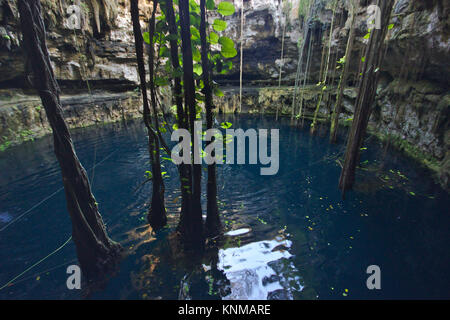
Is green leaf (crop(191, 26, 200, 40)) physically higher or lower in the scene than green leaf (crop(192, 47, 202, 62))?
higher

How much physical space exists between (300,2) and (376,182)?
14.5 m

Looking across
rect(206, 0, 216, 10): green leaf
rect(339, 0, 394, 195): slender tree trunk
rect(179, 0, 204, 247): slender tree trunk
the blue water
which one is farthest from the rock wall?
rect(339, 0, 394, 195): slender tree trunk

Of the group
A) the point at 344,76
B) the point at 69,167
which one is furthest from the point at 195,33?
the point at 344,76

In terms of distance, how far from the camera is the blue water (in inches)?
98.3

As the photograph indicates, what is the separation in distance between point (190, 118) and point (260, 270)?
2152 mm

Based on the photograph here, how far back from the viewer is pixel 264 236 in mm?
3449

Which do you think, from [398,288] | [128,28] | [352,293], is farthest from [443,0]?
[128,28]

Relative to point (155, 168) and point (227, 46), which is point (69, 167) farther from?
point (227, 46)

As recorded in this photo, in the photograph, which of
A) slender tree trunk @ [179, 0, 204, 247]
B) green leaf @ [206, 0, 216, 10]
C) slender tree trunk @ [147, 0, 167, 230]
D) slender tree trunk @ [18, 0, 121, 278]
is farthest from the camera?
slender tree trunk @ [147, 0, 167, 230]

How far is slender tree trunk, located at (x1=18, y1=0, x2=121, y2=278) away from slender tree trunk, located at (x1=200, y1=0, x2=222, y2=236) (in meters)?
1.29

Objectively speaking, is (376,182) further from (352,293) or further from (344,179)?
(352,293)

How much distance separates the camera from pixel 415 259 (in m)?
2.92

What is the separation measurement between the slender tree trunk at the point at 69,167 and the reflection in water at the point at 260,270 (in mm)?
1486

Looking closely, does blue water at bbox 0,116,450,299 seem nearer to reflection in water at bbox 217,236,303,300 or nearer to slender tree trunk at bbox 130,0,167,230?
reflection in water at bbox 217,236,303,300
